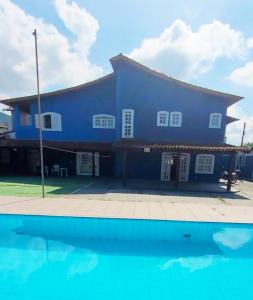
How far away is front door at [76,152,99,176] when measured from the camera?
59.1 ft

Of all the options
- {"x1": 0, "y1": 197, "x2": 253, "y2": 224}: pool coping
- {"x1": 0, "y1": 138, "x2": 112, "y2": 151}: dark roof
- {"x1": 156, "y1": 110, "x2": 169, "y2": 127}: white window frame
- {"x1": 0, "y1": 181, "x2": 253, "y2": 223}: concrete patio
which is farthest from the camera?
{"x1": 156, "y1": 110, "x2": 169, "y2": 127}: white window frame

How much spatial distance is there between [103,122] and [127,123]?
271cm

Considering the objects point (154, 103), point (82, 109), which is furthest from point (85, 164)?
point (154, 103)

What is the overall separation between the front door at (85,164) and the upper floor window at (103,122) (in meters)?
2.64

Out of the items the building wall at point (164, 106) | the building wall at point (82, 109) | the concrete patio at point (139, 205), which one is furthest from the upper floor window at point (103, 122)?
the concrete patio at point (139, 205)

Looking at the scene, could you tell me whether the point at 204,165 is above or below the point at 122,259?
above

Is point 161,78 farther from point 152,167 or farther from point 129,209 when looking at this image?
point 129,209

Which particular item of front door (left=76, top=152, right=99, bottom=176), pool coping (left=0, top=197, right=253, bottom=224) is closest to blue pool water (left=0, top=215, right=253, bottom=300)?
pool coping (left=0, top=197, right=253, bottom=224)

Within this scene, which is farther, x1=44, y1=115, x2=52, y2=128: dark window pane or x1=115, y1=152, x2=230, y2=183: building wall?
x1=44, y1=115, x2=52, y2=128: dark window pane

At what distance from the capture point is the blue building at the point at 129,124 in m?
16.1

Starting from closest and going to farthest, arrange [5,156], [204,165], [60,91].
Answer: [204,165] < [60,91] < [5,156]

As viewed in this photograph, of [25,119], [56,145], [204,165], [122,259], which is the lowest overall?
[122,259]

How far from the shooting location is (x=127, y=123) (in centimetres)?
1647

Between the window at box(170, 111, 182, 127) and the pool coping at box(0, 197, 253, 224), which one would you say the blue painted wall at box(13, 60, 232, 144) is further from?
the pool coping at box(0, 197, 253, 224)
